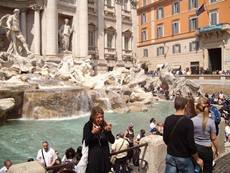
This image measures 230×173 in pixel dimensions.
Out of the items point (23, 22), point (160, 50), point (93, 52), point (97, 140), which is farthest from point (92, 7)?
point (97, 140)

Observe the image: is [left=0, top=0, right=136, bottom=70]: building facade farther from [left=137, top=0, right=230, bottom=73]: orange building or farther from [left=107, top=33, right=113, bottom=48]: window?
[left=137, top=0, right=230, bottom=73]: orange building

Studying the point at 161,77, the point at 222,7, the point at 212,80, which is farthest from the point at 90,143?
the point at 222,7

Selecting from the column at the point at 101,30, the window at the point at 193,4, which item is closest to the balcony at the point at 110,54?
the column at the point at 101,30

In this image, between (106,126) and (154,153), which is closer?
(106,126)

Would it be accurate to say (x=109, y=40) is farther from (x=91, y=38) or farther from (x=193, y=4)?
(x=193, y=4)

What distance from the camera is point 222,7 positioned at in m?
35.6

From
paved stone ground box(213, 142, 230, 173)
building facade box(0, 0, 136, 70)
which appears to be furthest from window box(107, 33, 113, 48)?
paved stone ground box(213, 142, 230, 173)

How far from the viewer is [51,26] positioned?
Answer: 83.0ft

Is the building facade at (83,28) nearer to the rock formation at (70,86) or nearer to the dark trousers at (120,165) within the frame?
the rock formation at (70,86)

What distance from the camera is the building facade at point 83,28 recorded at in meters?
25.4

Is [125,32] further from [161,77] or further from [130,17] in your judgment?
[161,77]

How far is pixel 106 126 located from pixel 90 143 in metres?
0.26

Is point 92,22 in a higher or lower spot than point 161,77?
higher

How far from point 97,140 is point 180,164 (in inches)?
42.0
